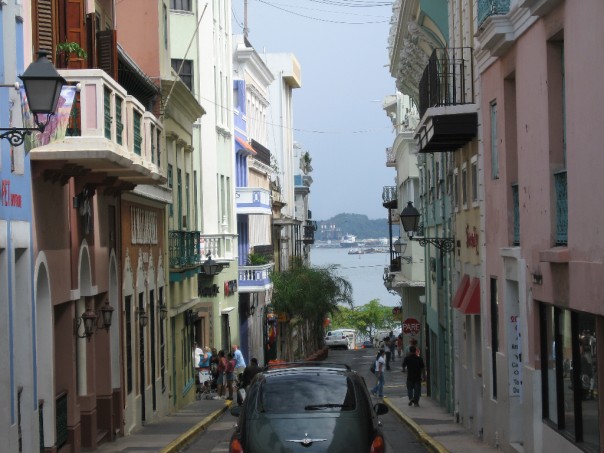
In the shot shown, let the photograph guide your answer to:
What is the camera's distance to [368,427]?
528 inches

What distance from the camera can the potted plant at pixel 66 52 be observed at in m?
16.8

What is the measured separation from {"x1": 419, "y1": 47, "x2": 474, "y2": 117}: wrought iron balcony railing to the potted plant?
7.67m

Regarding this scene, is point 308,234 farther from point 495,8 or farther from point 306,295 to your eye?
point 495,8

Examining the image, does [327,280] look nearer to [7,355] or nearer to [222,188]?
[222,188]

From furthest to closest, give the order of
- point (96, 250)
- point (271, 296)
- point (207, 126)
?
point (271, 296) → point (207, 126) → point (96, 250)

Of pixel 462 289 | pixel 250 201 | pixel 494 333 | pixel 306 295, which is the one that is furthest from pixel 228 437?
pixel 306 295

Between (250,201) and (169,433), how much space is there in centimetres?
2828

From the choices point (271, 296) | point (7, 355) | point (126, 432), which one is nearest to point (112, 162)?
point (7, 355)

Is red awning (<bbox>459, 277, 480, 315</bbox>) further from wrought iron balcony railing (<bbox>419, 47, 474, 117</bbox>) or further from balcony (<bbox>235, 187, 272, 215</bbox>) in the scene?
balcony (<bbox>235, 187, 272, 215</bbox>)

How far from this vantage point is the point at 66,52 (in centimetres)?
1694

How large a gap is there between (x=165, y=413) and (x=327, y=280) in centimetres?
3287

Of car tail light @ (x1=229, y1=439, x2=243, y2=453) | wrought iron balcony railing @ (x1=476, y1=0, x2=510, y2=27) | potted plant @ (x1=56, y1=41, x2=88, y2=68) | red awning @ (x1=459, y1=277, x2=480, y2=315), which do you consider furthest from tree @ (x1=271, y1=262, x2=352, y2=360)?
car tail light @ (x1=229, y1=439, x2=243, y2=453)

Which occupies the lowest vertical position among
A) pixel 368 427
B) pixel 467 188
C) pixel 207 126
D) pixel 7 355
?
pixel 368 427

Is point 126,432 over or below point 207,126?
below
